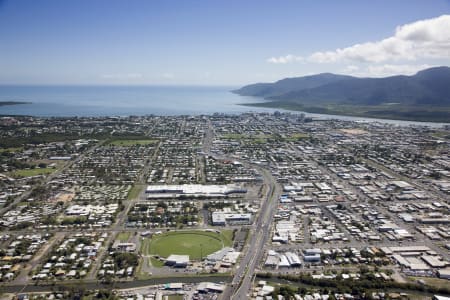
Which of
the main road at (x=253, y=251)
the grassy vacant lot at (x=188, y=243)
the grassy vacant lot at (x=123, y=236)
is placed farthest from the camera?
the grassy vacant lot at (x=123, y=236)

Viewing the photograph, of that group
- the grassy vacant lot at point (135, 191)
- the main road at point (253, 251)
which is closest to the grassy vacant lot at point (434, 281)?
the main road at point (253, 251)

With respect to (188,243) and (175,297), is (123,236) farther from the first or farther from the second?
(175,297)

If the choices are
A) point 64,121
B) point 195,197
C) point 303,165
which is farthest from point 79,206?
point 64,121

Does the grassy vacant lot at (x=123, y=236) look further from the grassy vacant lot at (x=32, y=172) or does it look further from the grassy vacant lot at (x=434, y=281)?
the grassy vacant lot at (x=32, y=172)

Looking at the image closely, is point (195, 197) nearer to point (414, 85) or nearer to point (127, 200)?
point (127, 200)

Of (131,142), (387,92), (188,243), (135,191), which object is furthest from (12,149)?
(387,92)

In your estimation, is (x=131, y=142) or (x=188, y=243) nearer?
(x=188, y=243)

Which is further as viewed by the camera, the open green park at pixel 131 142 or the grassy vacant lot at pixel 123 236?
the open green park at pixel 131 142

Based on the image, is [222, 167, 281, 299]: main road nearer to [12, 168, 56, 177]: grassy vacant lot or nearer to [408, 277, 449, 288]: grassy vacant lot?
[408, 277, 449, 288]: grassy vacant lot

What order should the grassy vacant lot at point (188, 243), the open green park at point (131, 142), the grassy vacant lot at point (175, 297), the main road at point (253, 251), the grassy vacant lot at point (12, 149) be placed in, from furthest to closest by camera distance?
the open green park at point (131, 142)
the grassy vacant lot at point (12, 149)
the grassy vacant lot at point (188, 243)
the main road at point (253, 251)
the grassy vacant lot at point (175, 297)
